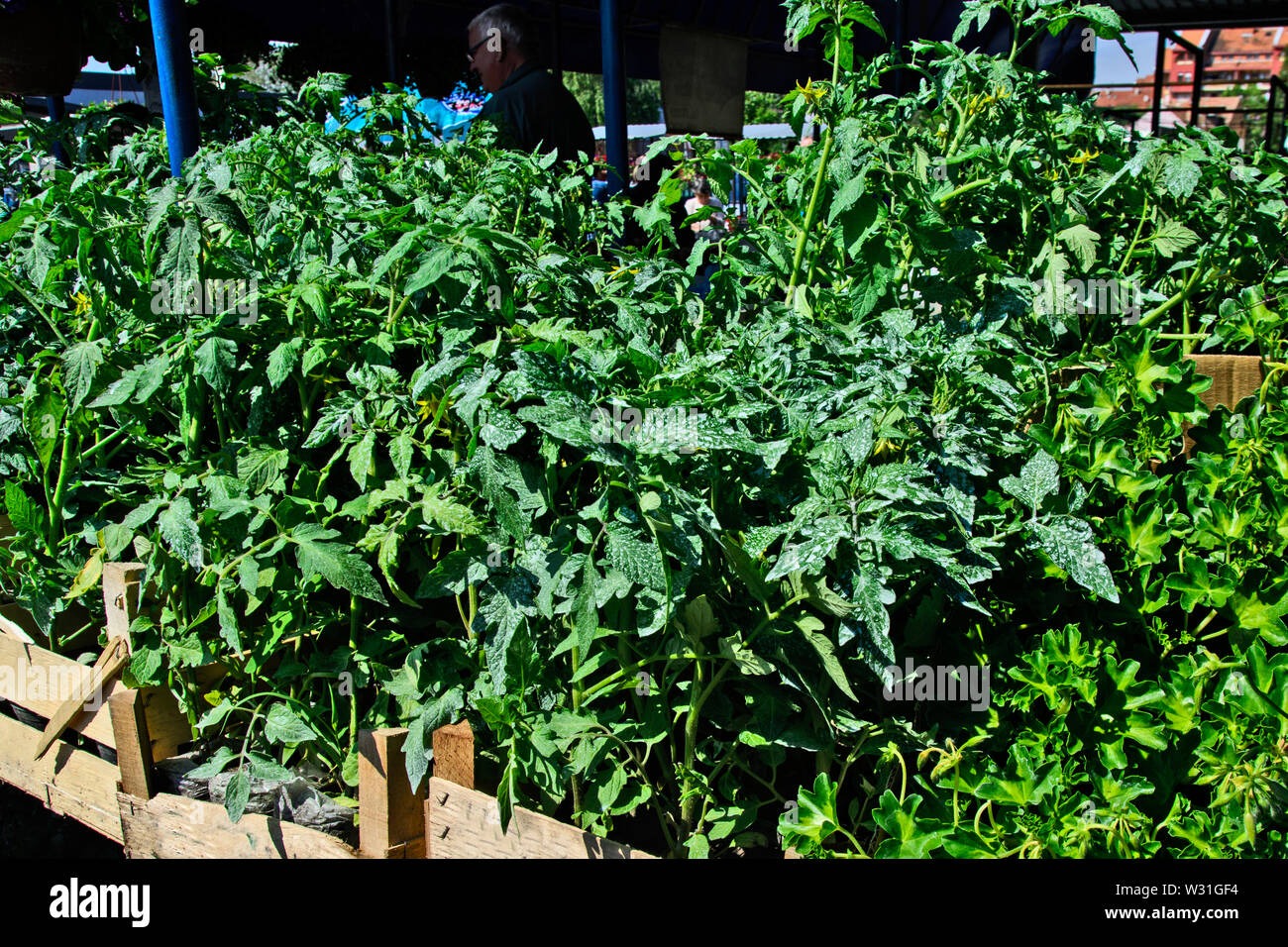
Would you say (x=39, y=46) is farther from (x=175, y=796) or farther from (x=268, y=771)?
(x=268, y=771)

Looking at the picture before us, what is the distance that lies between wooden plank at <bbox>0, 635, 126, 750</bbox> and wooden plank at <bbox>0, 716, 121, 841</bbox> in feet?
0.16

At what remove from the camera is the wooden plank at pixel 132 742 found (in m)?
1.91

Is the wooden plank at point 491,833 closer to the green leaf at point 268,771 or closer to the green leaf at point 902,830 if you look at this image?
the green leaf at point 268,771

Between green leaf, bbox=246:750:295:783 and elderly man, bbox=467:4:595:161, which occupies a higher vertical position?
elderly man, bbox=467:4:595:161

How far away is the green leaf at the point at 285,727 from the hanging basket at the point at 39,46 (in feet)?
11.4

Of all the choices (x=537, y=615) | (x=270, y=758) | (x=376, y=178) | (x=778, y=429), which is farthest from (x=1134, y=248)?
(x=270, y=758)

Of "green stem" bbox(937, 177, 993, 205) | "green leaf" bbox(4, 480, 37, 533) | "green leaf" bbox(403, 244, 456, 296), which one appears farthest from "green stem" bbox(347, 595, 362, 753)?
"green stem" bbox(937, 177, 993, 205)

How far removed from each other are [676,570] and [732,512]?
0.54 ft

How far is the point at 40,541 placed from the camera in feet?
7.18

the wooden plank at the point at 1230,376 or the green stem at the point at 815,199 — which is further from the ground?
the green stem at the point at 815,199

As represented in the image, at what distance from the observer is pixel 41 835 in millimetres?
3084

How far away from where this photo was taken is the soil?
3012 mm

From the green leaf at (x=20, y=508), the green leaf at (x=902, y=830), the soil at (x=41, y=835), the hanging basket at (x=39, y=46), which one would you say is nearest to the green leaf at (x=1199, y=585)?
the green leaf at (x=902, y=830)

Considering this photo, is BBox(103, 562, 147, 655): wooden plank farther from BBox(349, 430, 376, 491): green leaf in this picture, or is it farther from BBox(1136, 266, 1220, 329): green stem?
BBox(1136, 266, 1220, 329): green stem
